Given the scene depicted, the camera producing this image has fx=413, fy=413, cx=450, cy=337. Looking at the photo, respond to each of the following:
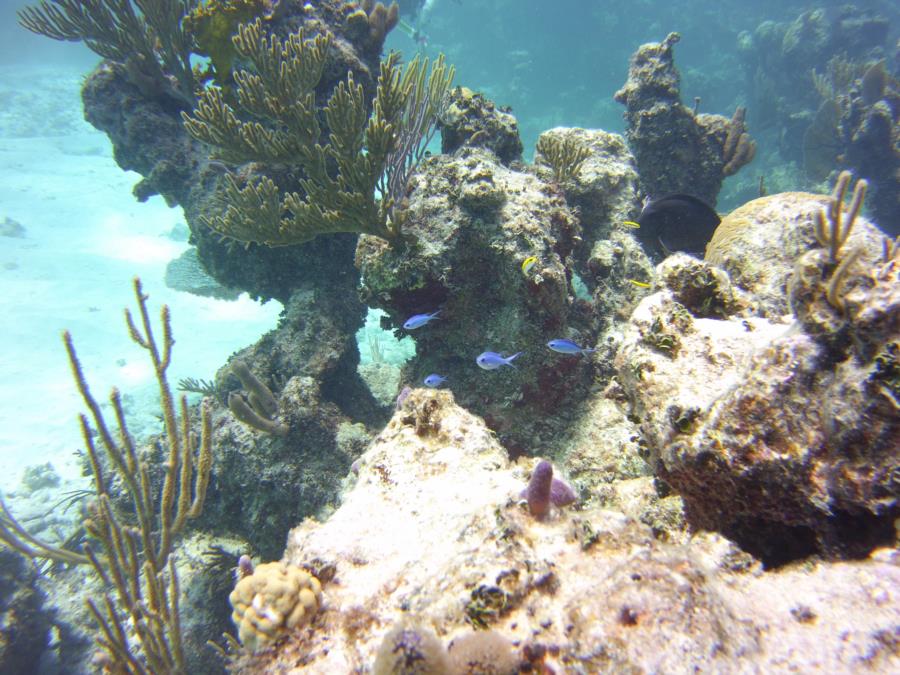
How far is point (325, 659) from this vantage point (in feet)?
5.96

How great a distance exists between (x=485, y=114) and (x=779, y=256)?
365 centimetres

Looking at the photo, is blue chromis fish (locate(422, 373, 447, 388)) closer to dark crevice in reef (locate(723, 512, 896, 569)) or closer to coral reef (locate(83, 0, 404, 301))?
coral reef (locate(83, 0, 404, 301))

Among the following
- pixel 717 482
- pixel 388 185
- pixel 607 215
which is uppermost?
pixel 607 215

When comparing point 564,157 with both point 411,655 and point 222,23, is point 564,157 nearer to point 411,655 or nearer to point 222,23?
point 222,23

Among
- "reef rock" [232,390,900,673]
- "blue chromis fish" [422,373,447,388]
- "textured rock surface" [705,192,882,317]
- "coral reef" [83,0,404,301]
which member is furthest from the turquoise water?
"reef rock" [232,390,900,673]

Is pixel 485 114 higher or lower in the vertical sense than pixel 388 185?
higher

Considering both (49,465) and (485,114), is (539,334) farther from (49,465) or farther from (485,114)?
(49,465)

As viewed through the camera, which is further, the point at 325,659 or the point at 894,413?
the point at 325,659

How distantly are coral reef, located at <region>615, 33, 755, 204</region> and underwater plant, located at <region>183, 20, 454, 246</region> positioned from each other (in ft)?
15.0

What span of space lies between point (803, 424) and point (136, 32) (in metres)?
8.48

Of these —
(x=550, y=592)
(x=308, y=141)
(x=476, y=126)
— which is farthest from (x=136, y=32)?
(x=550, y=592)

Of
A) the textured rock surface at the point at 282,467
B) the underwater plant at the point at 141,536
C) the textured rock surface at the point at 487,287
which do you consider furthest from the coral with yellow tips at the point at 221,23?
the textured rock surface at the point at 282,467

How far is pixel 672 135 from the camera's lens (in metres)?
7.35

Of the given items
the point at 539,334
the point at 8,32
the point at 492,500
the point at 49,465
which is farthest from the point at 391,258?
the point at 8,32
